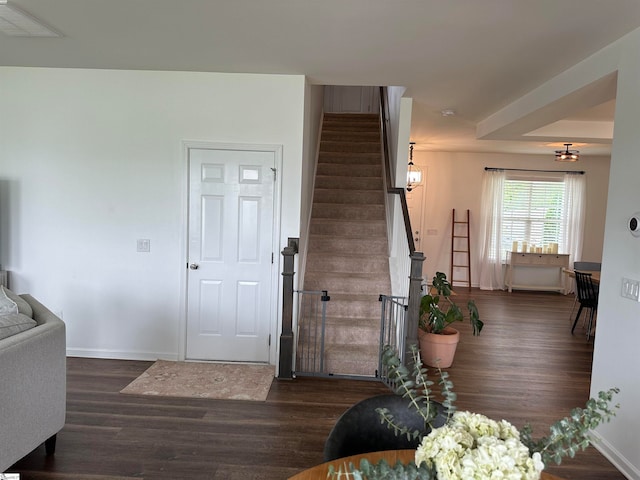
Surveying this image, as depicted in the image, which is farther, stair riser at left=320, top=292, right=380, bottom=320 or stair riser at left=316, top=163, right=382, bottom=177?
stair riser at left=316, top=163, right=382, bottom=177

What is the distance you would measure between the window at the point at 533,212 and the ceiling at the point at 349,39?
15.1 feet

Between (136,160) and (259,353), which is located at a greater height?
(136,160)

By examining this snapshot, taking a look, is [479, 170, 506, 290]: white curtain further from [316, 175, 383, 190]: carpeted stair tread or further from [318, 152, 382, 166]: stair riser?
[316, 175, 383, 190]: carpeted stair tread

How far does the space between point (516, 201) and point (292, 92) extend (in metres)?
6.21

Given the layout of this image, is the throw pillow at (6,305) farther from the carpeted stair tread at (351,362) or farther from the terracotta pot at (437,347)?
the terracotta pot at (437,347)

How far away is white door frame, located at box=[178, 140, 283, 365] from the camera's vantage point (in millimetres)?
3912

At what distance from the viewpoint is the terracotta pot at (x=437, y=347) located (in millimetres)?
4090

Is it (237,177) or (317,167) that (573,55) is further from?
(317,167)

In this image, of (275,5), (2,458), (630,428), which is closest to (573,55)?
(275,5)

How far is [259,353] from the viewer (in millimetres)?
4023

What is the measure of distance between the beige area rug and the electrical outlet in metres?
2.55

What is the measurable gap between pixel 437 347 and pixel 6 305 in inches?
134

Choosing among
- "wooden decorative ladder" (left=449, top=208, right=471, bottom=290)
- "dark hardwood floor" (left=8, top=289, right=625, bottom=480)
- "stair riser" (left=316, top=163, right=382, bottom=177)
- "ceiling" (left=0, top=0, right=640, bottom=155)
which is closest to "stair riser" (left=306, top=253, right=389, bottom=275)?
"dark hardwood floor" (left=8, top=289, right=625, bottom=480)

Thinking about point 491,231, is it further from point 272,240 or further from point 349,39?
point 349,39
